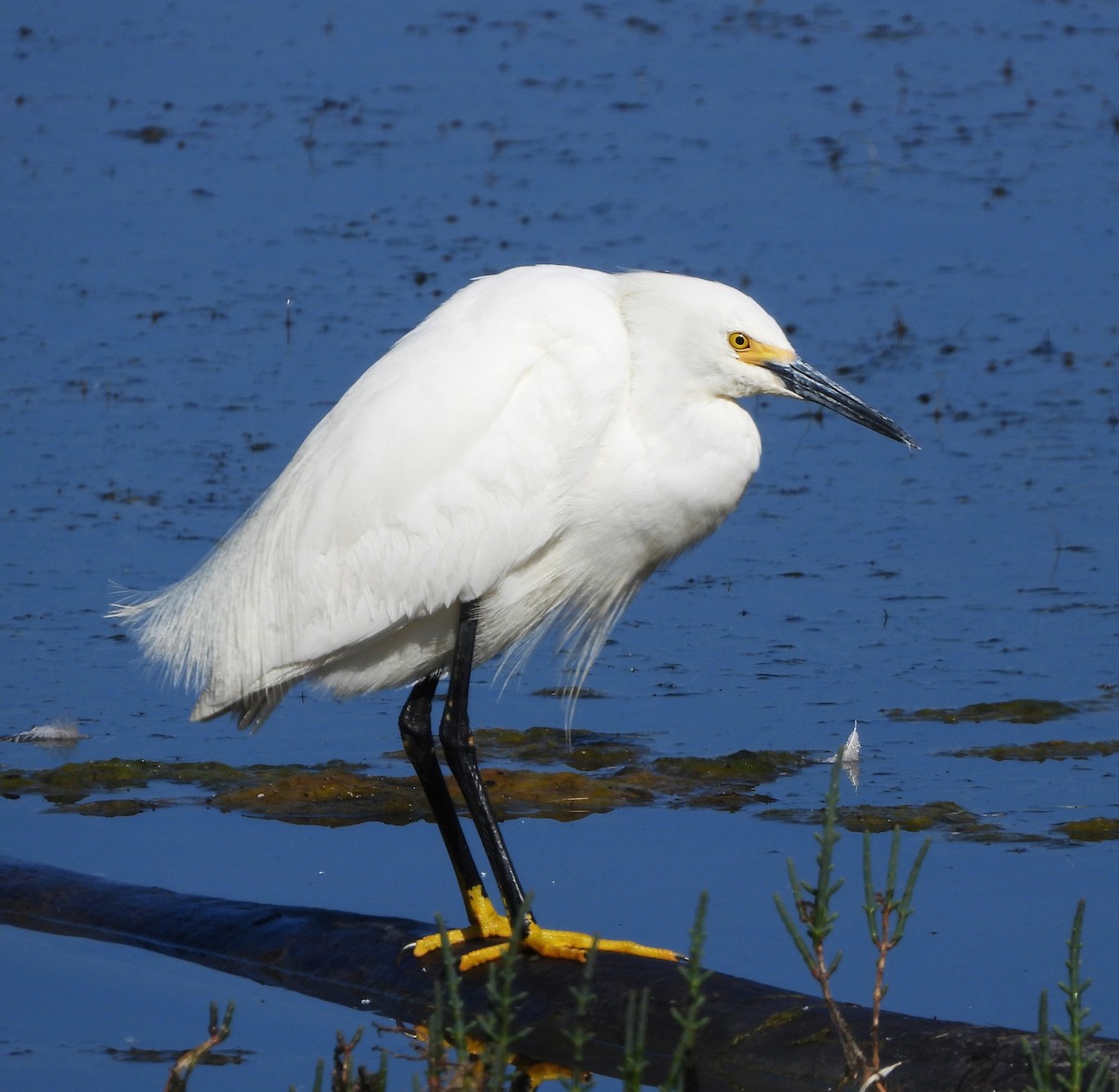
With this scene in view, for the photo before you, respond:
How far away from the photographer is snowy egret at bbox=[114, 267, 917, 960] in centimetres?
547

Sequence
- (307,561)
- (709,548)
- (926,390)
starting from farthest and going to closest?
1. (926,390)
2. (709,548)
3. (307,561)

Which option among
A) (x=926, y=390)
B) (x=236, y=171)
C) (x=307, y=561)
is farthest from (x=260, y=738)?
(x=236, y=171)

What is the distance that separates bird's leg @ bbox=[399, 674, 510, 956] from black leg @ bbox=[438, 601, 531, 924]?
57 millimetres

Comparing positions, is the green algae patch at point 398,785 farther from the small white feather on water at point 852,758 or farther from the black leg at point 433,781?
the black leg at point 433,781

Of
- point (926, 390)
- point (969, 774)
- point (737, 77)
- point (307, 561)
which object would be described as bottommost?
point (969, 774)

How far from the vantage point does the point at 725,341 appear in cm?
548

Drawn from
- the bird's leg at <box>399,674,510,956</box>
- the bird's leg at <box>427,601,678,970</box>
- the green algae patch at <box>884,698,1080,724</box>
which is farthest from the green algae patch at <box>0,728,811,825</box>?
the bird's leg at <box>427,601,678,970</box>

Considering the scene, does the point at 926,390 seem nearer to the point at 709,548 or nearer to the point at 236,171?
the point at 709,548

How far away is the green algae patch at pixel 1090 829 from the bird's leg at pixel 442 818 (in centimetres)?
202

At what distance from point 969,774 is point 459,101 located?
33.6 feet

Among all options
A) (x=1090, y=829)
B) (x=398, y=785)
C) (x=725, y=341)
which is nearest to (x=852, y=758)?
(x=1090, y=829)

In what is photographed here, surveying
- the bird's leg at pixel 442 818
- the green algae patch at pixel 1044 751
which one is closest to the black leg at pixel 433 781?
the bird's leg at pixel 442 818

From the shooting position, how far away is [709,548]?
9.27 m

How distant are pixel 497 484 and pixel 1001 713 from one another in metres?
2.83
